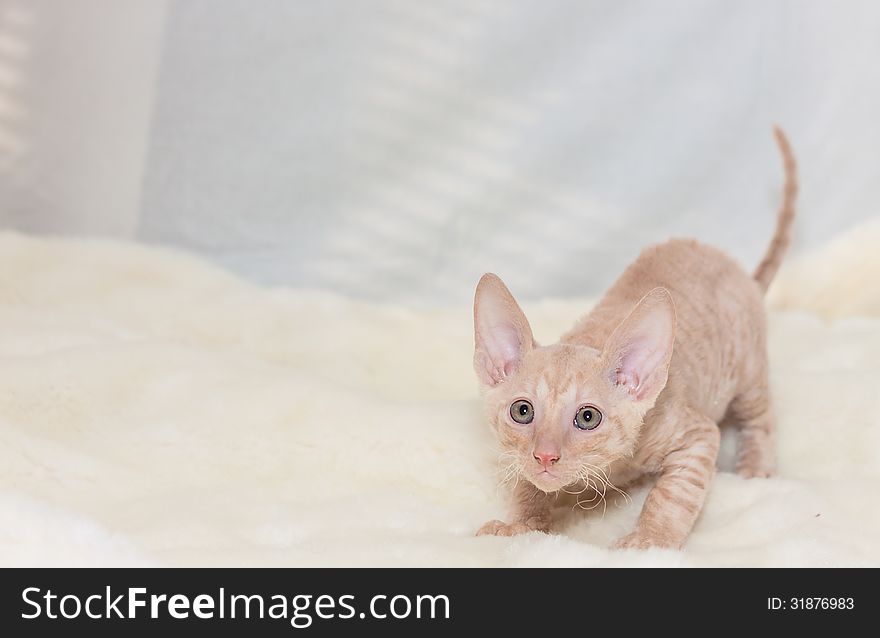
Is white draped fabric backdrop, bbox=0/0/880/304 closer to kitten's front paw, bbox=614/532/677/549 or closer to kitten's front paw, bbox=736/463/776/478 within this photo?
kitten's front paw, bbox=736/463/776/478

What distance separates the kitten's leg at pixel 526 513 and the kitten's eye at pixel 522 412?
207 mm

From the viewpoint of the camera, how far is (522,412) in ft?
5.06

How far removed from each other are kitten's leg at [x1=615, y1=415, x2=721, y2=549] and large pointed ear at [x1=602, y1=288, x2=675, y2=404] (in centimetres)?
17

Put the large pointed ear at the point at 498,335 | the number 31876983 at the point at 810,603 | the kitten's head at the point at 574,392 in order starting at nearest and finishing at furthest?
1. the number 31876983 at the point at 810,603
2. the kitten's head at the point at 574,392
3. the large pointed ear at the point at 498,335

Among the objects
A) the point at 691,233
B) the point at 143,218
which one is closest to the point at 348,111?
the point at 143,218

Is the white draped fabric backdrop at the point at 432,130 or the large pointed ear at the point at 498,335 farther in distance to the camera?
the white draped fabric backdrop at the point at 432,130

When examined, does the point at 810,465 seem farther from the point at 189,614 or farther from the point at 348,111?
the point at 348,111

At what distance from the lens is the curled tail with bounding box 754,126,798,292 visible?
238cm

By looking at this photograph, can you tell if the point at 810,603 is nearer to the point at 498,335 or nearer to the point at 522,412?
the point at 522,412

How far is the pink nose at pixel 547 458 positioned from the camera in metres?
1.46

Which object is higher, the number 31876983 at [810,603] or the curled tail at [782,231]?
the curled tail at [782,231]

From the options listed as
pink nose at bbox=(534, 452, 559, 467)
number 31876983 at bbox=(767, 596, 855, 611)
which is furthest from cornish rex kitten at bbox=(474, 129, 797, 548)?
number 31876983 at bbox=(767, 596, 855, 611)

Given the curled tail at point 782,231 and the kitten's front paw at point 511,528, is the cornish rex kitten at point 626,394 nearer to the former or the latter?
the kitten's front paw at point 511,528

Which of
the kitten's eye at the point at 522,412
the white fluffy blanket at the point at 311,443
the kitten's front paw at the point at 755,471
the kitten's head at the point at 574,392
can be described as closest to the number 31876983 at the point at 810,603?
the white fluffy blanket at the point at 311,443
